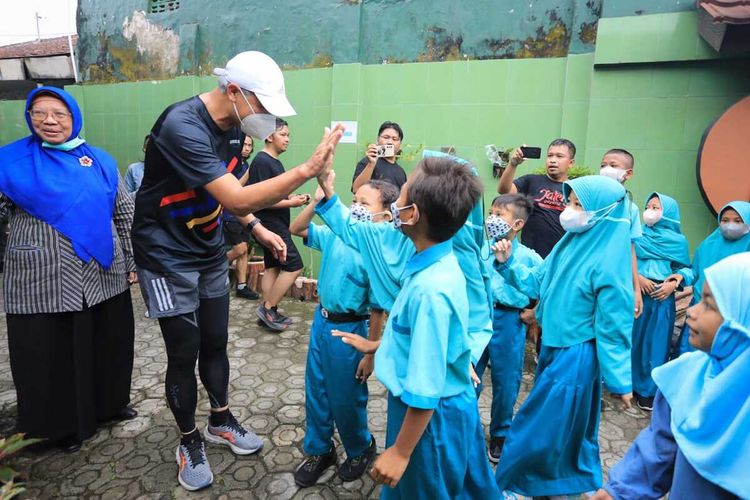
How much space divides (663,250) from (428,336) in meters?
3.09

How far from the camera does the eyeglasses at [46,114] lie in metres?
2.56

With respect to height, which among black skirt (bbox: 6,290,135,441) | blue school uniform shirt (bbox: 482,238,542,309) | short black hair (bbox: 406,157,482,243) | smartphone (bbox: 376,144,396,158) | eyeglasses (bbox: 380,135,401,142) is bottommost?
black skirt (bbox: 6,290,135,441)

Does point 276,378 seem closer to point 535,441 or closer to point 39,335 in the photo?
point 39,335

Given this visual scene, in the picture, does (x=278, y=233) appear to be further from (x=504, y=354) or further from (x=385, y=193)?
(x=504, y=354)

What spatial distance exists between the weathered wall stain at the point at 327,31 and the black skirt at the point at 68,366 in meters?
4.47

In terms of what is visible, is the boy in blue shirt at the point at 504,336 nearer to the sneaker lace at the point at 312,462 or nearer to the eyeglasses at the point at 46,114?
the sneaker lace at the point at 312,462

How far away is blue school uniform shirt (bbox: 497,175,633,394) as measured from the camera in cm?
217

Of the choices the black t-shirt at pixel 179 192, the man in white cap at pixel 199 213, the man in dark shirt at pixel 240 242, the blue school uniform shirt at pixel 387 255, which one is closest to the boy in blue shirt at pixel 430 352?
the blue school uniform shirt at pixel 387 255

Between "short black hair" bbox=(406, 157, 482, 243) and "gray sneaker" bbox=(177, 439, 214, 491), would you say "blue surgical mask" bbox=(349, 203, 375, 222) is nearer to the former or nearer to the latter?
"short black hair" bbox=(406, 157, 482, 243)

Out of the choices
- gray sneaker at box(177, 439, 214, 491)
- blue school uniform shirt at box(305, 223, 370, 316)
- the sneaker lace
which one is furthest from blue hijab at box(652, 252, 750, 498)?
gray sneaker at box(177, 439, 214, 491)

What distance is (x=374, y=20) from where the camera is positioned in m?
6.03

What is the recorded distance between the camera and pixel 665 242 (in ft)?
12.4

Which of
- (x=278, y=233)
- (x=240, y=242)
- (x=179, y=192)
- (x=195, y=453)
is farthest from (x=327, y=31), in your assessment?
(x=195, y=453)

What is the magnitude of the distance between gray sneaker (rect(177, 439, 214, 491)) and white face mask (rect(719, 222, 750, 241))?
375 centimetres
